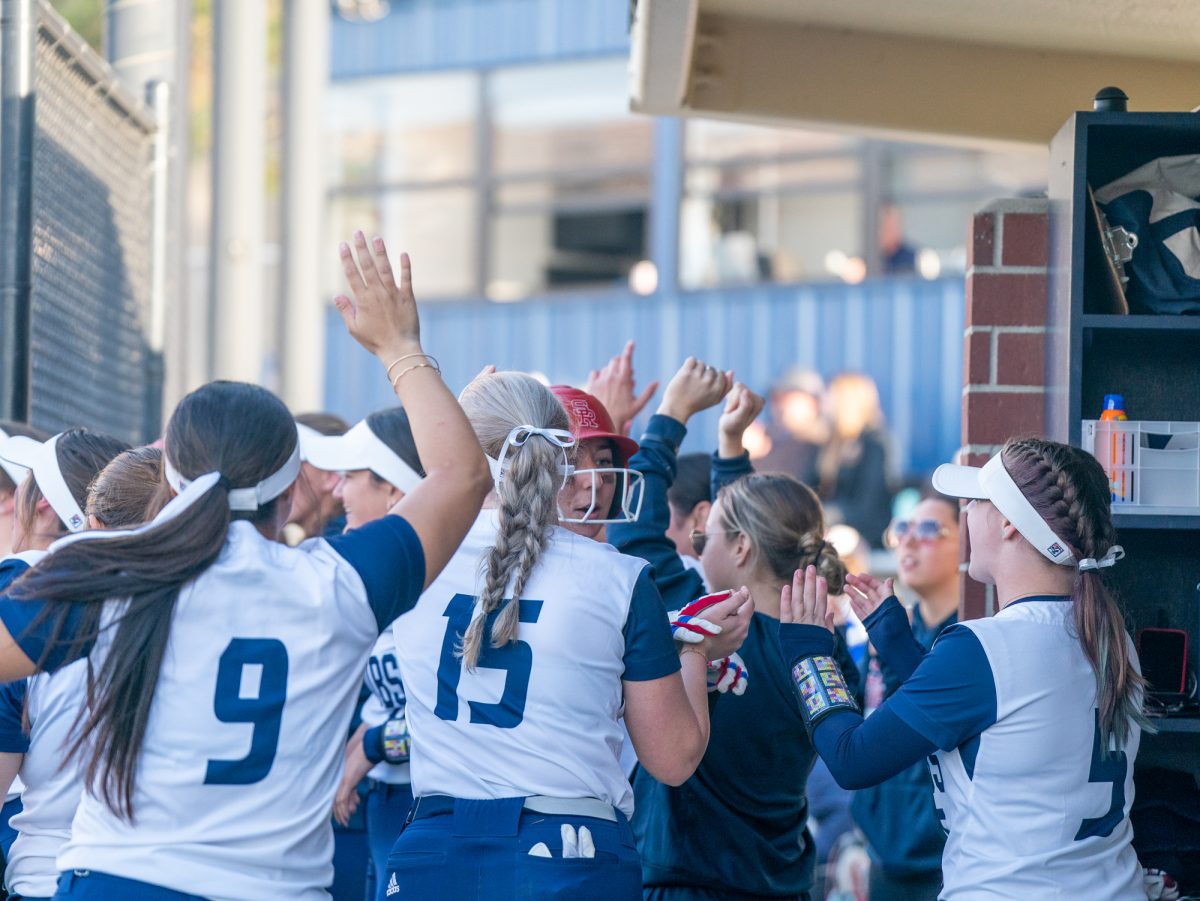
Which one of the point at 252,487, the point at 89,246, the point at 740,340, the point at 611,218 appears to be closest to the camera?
the point at 252,487

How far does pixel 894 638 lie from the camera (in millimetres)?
3449

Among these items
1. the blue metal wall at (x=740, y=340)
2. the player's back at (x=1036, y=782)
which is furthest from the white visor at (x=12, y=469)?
the blue metal wall at (x=740, y=340)

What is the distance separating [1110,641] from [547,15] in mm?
12804

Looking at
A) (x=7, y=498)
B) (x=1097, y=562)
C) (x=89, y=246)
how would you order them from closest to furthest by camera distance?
(x=1097, y=562), (x=7, y=498), (x=89, y=246)

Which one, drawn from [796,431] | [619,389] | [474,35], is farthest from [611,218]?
[619,389]

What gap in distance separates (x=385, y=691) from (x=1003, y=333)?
1.97 metres

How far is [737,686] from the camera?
12.0 ft

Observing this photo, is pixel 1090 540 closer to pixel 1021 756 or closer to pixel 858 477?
pixel 1021 756

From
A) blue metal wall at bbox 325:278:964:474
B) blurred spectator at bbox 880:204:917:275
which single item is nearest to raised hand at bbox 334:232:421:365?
blue metal wall at bbox 325:278:964:474

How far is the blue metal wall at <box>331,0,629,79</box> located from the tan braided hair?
1185cm

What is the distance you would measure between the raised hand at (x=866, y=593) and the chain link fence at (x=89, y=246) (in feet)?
8.87

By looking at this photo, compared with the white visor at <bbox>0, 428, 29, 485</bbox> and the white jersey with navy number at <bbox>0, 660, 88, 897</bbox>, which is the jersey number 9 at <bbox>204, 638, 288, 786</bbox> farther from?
the white visor at <bbox>0, 428, 29, 485</bbox>

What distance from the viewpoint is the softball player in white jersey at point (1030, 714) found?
2980 millimetres

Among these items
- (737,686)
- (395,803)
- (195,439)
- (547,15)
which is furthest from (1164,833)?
(547,15)
